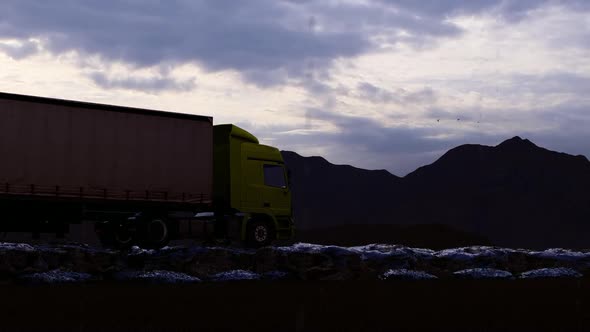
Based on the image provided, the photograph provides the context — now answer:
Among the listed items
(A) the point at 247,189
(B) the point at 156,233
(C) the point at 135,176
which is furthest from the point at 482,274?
(C) the point at 135,176

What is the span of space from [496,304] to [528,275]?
8647 mm

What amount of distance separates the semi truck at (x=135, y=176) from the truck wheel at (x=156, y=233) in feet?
0.10

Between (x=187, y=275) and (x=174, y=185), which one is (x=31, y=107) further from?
(x=187, y=275)

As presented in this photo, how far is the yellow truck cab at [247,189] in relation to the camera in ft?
85.5

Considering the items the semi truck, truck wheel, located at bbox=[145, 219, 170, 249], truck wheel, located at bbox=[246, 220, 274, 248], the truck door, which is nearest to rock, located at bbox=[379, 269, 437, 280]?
truck wheel, located at bbox=[246, 220, 274, 248]

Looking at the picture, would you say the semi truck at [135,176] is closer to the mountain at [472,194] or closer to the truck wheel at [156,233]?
the truck wheel at [156,233]

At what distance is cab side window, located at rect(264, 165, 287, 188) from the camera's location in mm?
26656

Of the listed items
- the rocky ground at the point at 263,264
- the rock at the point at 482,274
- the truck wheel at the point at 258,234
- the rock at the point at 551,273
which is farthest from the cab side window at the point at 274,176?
the rock at the point at 551,273

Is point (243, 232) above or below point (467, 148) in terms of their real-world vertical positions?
below

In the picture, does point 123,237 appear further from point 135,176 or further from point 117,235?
point 135,176

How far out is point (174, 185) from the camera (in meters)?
25.4

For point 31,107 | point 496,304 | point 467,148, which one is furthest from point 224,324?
point 467,148

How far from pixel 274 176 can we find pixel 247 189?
1199mm

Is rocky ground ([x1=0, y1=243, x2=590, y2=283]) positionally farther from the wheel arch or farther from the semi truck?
the wheel arch
